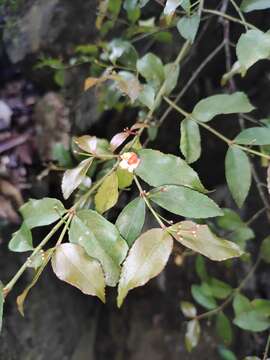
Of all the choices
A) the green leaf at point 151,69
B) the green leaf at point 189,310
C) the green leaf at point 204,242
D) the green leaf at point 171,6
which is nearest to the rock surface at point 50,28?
the green leaf at point 151,69

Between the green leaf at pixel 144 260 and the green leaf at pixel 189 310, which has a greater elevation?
the green leaf at pixel 144 260

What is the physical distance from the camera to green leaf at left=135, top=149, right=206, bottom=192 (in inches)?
24.4

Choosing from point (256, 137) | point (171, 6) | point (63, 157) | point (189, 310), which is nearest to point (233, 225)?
point (189, 310)

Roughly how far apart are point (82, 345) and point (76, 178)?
4.35 ft

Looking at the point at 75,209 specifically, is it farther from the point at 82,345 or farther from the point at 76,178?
the point at 82,345

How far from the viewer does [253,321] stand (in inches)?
37.4

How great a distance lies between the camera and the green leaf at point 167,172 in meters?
0.62

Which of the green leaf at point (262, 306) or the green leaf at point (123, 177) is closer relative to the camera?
the green leaf at point (123, 177)

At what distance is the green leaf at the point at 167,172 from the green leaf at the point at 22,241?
22cm

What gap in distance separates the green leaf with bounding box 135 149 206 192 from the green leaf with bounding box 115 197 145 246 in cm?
4

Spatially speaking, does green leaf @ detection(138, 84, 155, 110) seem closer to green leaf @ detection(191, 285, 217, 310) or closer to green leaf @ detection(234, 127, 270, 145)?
green leaf @ detection(234, 127, 270, 145)

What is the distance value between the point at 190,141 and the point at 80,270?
33 cm

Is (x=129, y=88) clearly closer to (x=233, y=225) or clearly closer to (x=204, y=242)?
(x=204, y=242)

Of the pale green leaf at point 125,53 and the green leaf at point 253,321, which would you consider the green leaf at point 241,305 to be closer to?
the green leaf at point 253,321
